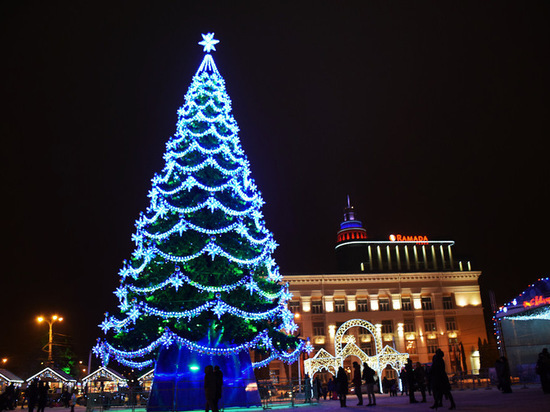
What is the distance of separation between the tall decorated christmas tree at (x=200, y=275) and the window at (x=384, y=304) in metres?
48.4

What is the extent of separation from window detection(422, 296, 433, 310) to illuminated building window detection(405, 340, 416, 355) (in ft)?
18.1

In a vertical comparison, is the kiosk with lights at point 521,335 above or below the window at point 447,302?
below

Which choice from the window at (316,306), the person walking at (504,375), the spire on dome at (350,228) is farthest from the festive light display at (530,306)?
the spire on dome at (350,228)

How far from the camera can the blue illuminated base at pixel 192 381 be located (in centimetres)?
1827

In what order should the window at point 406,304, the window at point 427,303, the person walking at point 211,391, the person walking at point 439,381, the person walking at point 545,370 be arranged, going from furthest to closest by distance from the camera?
the window at point 427,303
the window at point 406,304
the person walking at point 545,370
the person walking at point 211,391
the person walking at point 439,381

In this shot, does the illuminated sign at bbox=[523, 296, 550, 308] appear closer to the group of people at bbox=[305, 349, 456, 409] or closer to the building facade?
the group of people at bbox=[305, 349, 456, 409]

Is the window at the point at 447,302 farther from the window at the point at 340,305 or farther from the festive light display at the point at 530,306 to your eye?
the festive light display at the point at 530,306

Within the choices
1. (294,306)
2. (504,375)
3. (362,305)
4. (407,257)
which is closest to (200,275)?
(504,375)

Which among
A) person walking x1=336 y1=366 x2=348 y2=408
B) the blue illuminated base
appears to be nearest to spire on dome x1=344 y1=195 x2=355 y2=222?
person walking x1=336 y1=366 x2=348 y2=408

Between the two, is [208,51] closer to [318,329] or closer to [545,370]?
[545,370]

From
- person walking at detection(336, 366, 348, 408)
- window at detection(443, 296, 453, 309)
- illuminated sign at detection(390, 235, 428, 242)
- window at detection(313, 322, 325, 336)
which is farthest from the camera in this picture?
illuminated sign at detection(390, 235, 428, 242)

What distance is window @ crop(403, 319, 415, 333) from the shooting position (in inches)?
2648

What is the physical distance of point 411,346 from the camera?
66.2 metres

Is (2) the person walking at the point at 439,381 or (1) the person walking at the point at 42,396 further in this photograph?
(1) the person walking at the point at 42,396
